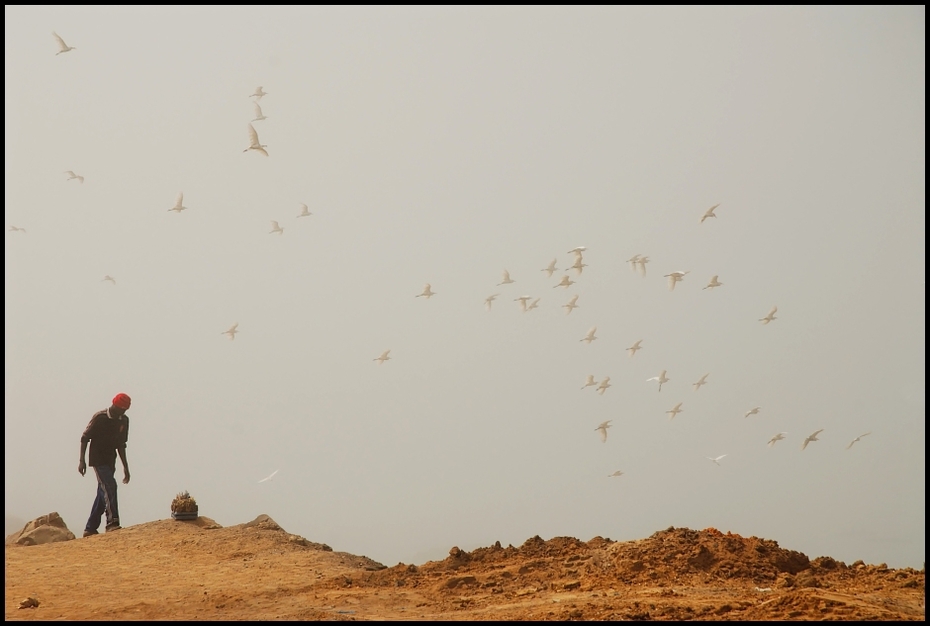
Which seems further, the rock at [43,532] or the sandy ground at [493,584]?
the rock at [43,532]

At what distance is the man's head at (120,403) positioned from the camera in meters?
15.6

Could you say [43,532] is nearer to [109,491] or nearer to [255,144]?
[109,491]

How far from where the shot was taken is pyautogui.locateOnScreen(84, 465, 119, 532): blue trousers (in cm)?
1566

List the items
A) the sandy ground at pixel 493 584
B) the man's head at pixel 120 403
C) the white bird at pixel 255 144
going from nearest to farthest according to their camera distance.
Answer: the sandy ground at pixel 493 584
the man's head at pixel 120 403
the white bird at pixel 255 144

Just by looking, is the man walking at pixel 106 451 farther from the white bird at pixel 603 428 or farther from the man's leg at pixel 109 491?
the white bird at pixel 603 428

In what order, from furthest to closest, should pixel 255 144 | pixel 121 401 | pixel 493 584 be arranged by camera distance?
pixel 255 144 < pixel 121 401 < pixel 493 584

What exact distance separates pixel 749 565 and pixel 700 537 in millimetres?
816

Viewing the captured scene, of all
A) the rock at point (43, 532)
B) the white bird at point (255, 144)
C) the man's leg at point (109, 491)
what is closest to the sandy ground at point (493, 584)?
the man's leg at point (109, 491)

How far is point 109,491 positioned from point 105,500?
0.79 ft

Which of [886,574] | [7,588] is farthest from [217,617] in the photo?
[886,574]

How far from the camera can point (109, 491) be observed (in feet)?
51.7

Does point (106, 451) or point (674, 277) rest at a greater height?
point (674, 277)

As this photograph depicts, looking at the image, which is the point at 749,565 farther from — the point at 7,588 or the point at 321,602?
the point at 7,588

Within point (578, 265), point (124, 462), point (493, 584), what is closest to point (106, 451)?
point (124, 462)
